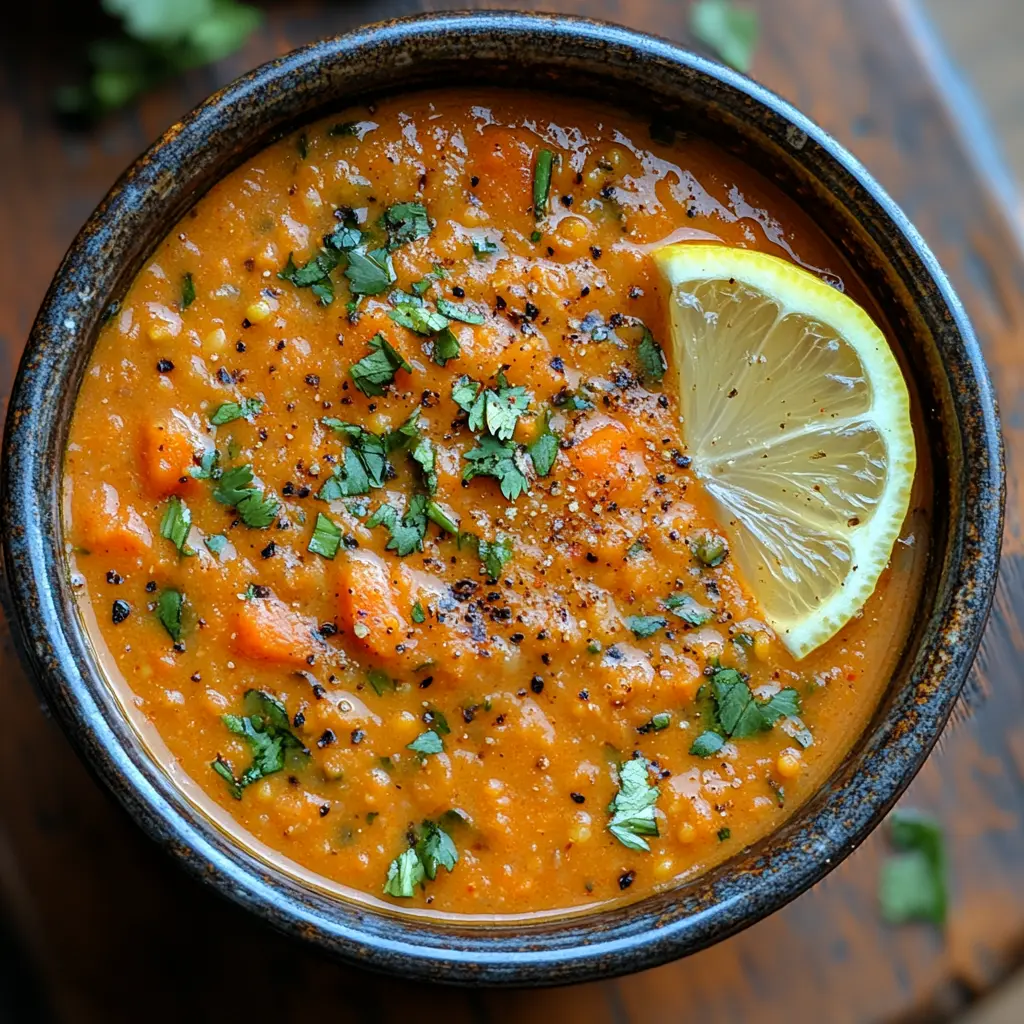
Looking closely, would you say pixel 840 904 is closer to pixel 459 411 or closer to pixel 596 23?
pixel 459 411

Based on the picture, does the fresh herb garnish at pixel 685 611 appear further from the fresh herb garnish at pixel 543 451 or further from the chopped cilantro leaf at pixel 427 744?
the chopped cilantro leaf at pixel 427 744

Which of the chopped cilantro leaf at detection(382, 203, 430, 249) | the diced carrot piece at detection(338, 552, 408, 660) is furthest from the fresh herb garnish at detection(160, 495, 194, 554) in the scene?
the chopped cilantro leaf at detection(382, 203, 430, 249)

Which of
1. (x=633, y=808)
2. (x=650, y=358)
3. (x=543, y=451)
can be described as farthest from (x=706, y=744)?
(x=650, y=358)

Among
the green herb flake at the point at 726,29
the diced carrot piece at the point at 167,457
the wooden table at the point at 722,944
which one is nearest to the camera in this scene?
the diced carrot piece at the point at 167,457

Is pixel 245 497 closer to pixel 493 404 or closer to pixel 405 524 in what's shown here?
pixel 405 524

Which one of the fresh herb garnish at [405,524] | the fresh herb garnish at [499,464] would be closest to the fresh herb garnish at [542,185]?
the fresh herb garnish at [499,464]

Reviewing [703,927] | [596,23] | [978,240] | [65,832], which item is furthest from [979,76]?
[65,832]
